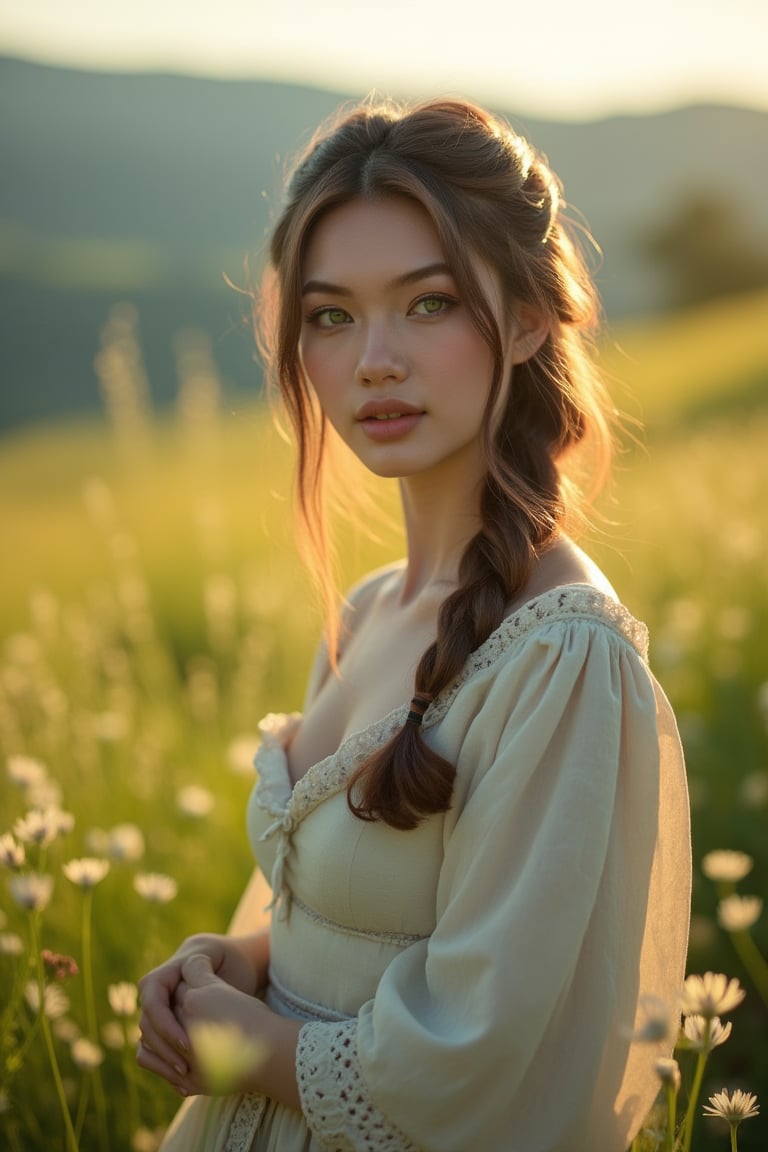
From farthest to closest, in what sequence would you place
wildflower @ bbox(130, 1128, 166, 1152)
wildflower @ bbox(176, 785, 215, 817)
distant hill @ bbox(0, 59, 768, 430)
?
1. distant hill @ bbox(0, 59, 768, 430)
2. wildflower @ bbox(176, 785, 215, 817)
3. wildflower @ bbox(130, 1128, 166, 1152)

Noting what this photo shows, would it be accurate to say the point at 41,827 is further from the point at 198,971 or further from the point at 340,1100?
the point at 340,1100

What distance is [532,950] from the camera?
1.35m

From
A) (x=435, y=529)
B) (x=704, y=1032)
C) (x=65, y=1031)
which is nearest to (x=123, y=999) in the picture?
(x=65, y=1031)

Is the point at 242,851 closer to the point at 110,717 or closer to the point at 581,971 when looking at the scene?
the point at 110,717

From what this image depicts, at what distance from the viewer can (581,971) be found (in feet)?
4.62

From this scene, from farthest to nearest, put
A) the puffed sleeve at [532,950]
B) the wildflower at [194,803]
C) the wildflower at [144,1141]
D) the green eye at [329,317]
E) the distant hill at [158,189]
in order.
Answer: the distant hill at [158,189] → the wildflower at [194,803] → the wildflower at [144,1141] → the green eye at [329,317] → the puffed sleeve at [532,950]

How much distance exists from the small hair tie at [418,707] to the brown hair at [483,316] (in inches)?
0.5

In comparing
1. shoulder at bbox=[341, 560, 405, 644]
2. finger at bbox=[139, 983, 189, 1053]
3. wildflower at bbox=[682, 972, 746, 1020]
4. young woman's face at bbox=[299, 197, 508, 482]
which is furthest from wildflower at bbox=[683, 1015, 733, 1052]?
shoulder at bbox=[341, 560, 405, 644]

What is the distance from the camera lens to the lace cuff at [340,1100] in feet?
4.79

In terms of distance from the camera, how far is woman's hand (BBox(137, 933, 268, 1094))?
1.69 m

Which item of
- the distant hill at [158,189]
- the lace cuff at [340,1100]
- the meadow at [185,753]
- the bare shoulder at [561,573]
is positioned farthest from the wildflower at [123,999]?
the distant hill at [158,189]

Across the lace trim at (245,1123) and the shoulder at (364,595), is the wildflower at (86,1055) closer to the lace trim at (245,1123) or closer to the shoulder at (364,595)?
the lace trim at (245,1123)

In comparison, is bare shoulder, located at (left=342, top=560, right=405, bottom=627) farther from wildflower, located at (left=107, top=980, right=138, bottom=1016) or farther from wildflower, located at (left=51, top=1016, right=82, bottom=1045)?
wildflower, located at (left=51, top=1016, right=82, bottom=1045)

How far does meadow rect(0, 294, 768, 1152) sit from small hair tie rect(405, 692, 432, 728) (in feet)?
1.80
